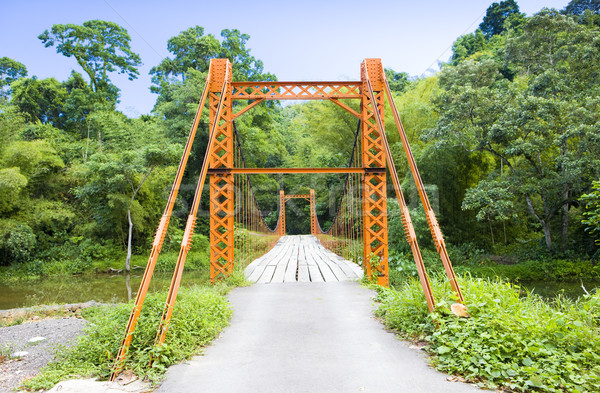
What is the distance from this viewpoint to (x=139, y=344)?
9.42 feet

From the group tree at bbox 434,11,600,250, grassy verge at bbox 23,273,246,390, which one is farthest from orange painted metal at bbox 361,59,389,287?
tree at bbox 434,11,600,250

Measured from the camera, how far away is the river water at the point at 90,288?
10086mm

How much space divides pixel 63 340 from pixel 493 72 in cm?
1399

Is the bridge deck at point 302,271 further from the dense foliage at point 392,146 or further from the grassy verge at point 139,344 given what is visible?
the dense foliage at point 392,146

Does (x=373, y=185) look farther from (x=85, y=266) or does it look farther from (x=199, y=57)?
(x=199, y=57)

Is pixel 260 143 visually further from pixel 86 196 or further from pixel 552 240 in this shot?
pixel 552 240

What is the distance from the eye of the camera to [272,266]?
321 inches

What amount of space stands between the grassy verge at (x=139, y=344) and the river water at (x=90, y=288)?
5.80 m

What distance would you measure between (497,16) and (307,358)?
33.3 m

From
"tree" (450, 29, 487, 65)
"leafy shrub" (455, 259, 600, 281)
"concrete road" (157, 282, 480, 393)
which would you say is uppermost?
"tree" (450, 29, 487, 65)

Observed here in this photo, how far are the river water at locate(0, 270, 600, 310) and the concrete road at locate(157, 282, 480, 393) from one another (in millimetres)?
5750

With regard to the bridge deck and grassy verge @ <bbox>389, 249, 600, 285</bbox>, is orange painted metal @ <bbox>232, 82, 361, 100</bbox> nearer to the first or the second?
the bridge deck

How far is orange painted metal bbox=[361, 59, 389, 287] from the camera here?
6.13m

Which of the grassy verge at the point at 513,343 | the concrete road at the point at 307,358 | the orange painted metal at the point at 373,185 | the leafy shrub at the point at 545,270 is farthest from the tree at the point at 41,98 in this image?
the grassy verge at the point at 513,343
